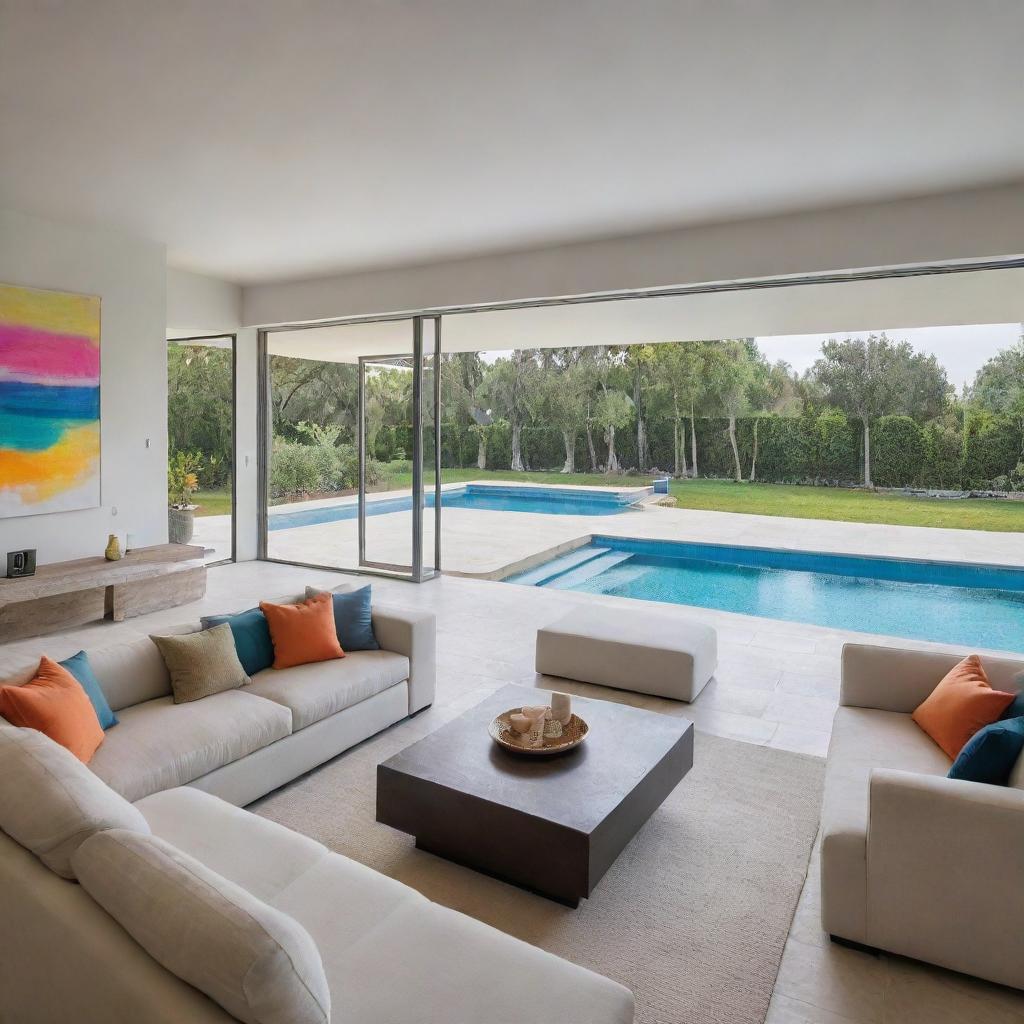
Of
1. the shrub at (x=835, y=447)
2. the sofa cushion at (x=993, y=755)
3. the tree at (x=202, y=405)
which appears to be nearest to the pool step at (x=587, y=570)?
the tree at (x=202, y=405)

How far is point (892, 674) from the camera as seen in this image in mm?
3211

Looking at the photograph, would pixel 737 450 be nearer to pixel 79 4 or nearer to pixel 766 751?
pixel 766 751

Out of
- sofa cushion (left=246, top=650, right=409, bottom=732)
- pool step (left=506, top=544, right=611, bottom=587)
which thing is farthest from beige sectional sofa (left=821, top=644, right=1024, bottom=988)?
pool step (left=506, top=544, right=611, bottom=587)

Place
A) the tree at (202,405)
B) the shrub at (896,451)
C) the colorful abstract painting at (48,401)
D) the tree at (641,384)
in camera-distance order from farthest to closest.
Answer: the tree at (641,384), the shrub at (896,451), the tree at (202,405), the colorful abstract painting at (48,401)

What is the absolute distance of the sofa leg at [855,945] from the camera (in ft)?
7.43

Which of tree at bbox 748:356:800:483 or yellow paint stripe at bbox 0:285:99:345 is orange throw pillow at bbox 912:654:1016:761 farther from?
tree at bbox 748:356:800:483

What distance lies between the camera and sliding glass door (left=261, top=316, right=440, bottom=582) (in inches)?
294

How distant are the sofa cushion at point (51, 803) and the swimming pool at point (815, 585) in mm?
6509

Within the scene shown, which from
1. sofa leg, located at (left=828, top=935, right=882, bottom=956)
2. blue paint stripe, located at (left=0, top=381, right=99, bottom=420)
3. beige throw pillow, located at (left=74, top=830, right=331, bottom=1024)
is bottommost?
sofa leg, located at (left=828, top=935, right=882, bottom=956)

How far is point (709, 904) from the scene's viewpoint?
2498 millimetres

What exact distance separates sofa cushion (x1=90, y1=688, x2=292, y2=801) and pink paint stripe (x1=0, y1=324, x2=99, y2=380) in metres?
3.72

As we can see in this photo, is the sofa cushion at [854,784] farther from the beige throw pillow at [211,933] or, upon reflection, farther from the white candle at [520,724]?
the beige throw pillow at [211,933]

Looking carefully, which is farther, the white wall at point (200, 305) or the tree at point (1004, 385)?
the tree at point (1004, 385)

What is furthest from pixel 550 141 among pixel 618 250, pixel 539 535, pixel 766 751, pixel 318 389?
pixel 539 535
